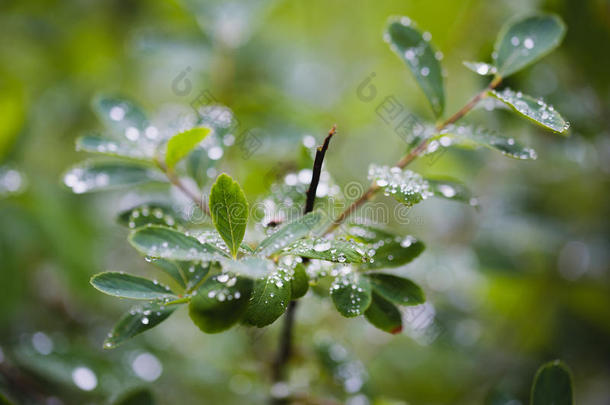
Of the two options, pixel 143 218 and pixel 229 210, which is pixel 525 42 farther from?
pixel 143 218

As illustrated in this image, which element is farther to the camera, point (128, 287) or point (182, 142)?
point (182, 142)

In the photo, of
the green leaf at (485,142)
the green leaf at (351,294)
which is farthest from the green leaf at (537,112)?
the green leaf at (351,294)

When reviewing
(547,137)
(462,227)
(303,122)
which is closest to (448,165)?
(462,227)

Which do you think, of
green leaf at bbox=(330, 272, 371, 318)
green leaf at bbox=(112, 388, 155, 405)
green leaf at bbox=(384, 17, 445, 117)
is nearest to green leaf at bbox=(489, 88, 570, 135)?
green leaf at bbox=(384, 17, 445, 117)

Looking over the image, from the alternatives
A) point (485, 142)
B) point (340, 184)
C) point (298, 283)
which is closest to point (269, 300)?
point (298, 283)

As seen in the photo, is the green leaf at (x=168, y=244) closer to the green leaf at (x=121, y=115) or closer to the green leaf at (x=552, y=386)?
the green leaf at (x=121, y=115)

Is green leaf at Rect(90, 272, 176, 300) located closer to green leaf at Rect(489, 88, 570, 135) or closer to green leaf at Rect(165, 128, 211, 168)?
green leaf at Rect(165, 128, 211, 168)
